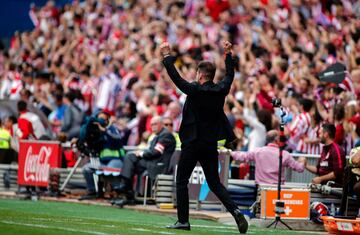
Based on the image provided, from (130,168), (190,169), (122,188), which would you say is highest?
(130,168)

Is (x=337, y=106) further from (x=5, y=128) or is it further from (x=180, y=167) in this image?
(x=5, y=128)

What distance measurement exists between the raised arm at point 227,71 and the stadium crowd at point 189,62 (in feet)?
16.9

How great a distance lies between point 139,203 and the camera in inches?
784

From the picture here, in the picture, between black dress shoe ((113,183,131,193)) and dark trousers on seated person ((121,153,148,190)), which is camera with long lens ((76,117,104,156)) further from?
black dress shoe ((113,183,131,193))

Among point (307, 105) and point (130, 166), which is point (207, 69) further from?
point (307, 105)

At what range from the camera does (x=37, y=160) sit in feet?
71.8

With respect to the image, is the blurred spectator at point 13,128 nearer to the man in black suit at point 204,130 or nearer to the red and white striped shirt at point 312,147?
the red and white striped shirt at point 312,147

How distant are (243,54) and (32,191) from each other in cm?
688

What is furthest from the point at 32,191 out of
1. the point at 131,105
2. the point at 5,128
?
the point at 131,105

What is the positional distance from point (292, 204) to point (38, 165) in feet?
24.0

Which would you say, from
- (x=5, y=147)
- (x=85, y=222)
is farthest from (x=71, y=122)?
(x=85, y=222)

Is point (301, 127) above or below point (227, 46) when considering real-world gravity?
below

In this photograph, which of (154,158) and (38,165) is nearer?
(154,158)

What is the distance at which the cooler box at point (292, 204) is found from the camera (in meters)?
16.0
